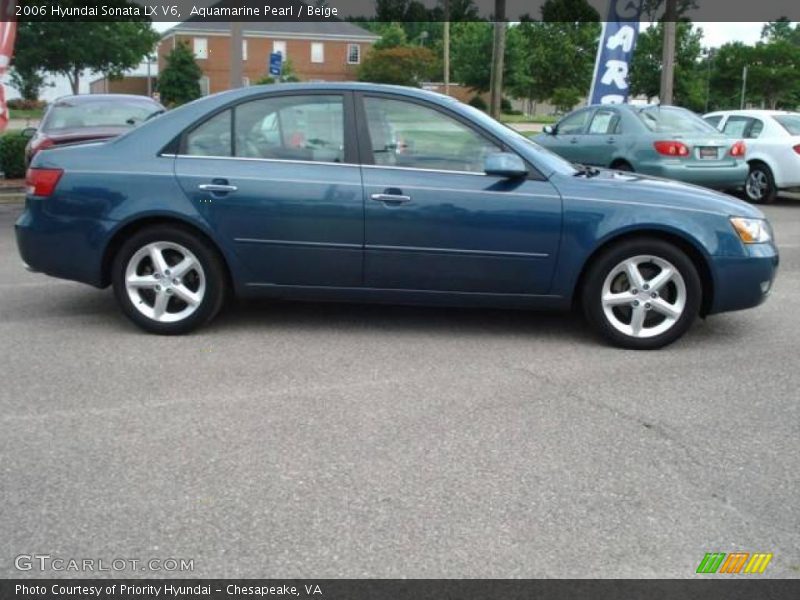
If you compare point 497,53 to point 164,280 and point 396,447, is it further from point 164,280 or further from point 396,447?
point 396,447

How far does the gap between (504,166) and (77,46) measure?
132 ft

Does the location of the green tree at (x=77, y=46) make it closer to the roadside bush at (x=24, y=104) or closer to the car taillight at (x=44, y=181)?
the roadside bush at (x=24, y=104)

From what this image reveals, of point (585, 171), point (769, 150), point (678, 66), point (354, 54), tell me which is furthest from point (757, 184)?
point (354, 54)

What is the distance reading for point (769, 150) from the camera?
14.0m

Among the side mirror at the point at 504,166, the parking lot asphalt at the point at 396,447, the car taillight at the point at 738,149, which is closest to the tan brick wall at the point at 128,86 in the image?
the car taillight at the point at 738,149

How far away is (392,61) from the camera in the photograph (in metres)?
59.9

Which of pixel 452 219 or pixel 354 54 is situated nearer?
pixel 452 219

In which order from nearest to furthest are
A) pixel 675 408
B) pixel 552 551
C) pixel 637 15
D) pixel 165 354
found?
pixel 552 551 < pixel 675 408 < pixel 165 354 < pixel 637 15

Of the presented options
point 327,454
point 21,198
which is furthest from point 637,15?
point 327,454

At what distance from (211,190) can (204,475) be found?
Answer: 2.41m

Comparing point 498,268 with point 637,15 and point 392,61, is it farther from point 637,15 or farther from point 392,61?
point 392,61

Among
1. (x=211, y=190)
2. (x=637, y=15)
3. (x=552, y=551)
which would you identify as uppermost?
(x=637, y=15)

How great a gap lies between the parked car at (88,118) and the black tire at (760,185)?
920cm

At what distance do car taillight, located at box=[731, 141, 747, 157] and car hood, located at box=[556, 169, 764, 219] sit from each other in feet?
25.9
